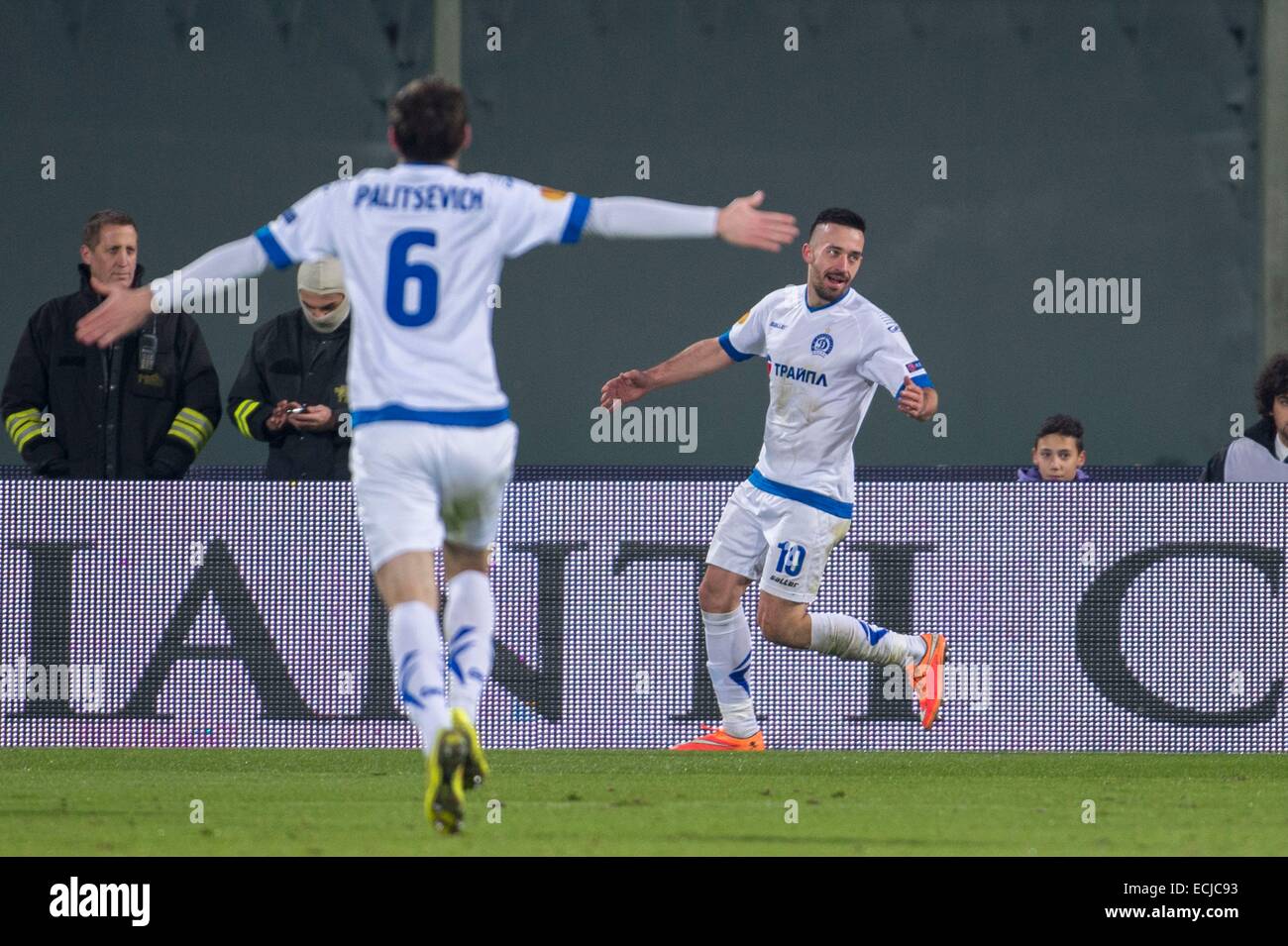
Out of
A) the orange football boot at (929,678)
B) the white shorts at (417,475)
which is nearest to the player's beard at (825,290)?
the orange football boot at (929,678)

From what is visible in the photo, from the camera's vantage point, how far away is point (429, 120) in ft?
21.0

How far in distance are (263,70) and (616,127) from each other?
1.92m

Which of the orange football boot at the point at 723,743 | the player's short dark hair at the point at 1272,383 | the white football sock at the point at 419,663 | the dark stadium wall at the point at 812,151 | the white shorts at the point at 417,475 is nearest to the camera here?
the white football sock at the point at 419,663

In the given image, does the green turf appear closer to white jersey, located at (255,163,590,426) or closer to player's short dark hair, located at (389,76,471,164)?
white jersey, located at (255,163,590,426)

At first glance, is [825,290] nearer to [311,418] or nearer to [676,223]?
[311,418]

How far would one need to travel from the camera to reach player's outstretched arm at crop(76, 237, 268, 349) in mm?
6484

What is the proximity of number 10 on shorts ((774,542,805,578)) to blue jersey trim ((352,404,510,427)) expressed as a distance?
2824 mm

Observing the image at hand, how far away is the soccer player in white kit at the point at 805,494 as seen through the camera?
908 centimetres

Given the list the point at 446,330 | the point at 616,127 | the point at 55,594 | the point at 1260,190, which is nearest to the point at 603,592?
the point at 55,594

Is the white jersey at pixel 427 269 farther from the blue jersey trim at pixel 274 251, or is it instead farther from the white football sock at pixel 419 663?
the white football sock at pixel 419 663

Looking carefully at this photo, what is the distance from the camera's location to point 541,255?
13.3 metres

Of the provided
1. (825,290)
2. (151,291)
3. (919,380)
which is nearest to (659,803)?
(151,291)

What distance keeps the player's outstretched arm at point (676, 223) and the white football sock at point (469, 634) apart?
100 centimetres

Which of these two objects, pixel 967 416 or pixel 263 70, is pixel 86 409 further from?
pixel 967 416
